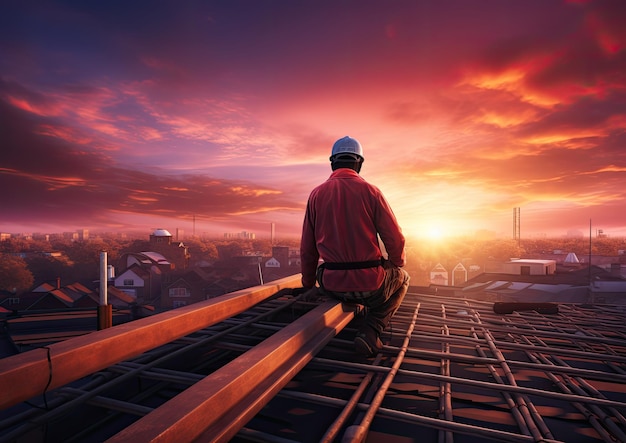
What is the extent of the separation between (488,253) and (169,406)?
7796 centimetres

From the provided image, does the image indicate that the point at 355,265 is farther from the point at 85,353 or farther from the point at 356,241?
the point at 85,353

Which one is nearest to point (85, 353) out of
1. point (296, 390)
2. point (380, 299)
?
point (296, 390)

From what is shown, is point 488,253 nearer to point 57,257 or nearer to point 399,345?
point 399,345

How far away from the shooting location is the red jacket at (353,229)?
3598 mm

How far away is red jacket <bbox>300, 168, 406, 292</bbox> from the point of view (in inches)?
142

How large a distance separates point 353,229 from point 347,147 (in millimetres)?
1097

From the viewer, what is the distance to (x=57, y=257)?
69.8 metres

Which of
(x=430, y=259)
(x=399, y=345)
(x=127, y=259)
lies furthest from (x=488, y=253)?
(x=399, y=345)

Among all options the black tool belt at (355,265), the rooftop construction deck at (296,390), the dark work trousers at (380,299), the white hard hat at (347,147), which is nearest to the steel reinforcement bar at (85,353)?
the rooftop construction deck at (296,390)

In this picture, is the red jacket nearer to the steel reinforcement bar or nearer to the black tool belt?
the black tool belt

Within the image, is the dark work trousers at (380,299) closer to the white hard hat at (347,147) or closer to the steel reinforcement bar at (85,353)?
the white hard hat at (347,147)

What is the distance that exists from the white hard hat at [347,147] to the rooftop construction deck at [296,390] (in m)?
1.83

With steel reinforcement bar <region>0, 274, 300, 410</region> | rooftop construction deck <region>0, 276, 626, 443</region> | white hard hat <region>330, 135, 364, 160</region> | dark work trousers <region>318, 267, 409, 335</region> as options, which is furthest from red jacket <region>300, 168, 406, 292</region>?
steel reinforcement bar <region>0, 274, 300, 410</region>

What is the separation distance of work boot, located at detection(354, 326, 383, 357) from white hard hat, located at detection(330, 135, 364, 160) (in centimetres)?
207
